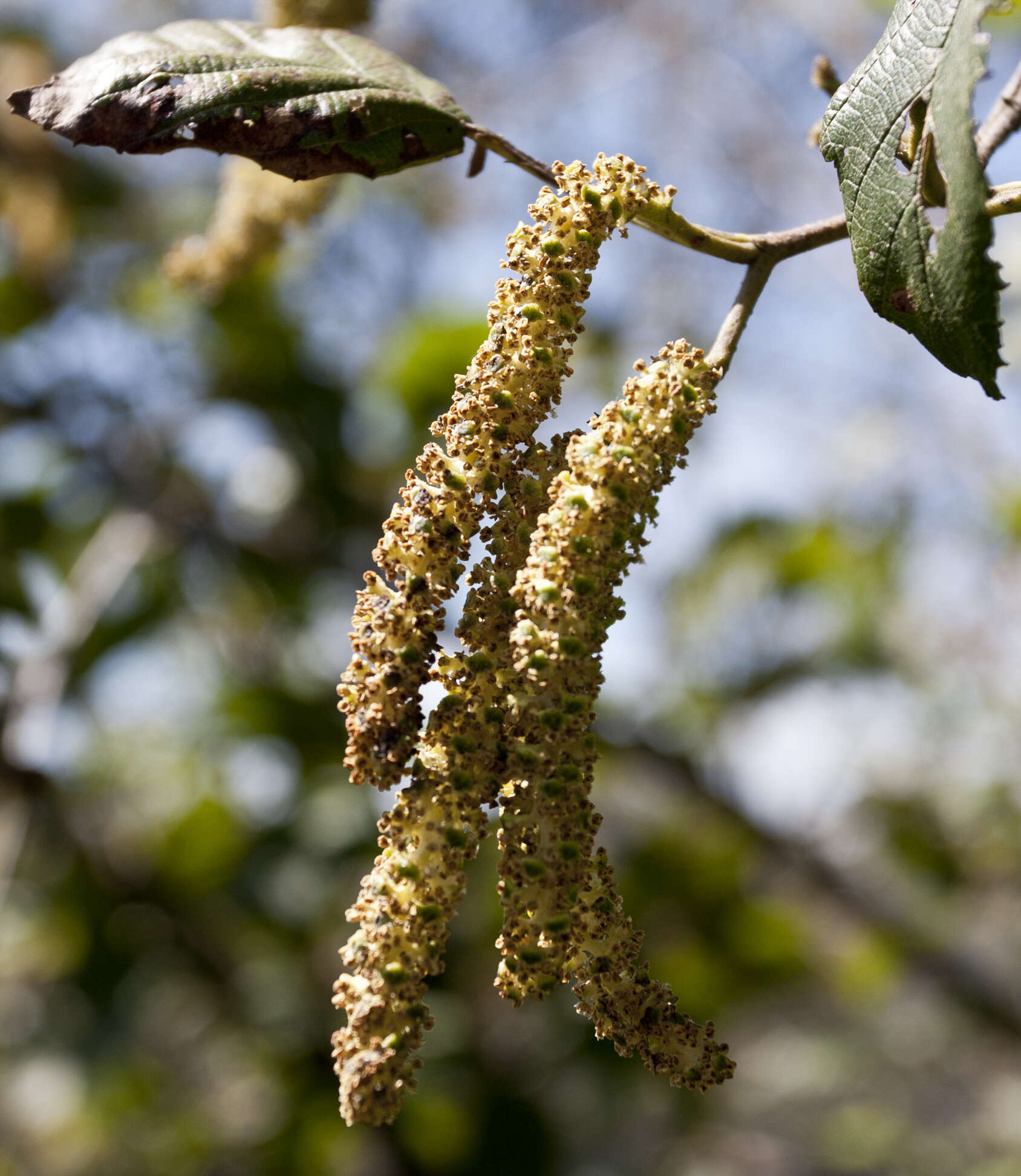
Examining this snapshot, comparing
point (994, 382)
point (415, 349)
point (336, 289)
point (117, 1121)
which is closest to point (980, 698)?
point (415, 349)

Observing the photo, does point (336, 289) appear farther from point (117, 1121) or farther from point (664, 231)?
point (664, 231)

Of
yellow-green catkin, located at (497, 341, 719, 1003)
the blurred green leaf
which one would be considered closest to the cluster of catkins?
yellow-green catkin, located at (497, 341, 719, 1003)

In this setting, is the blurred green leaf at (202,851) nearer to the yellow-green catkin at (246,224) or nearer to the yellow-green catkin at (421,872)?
the yellow-green catkin at (246,224)

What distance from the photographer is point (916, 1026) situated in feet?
26.5

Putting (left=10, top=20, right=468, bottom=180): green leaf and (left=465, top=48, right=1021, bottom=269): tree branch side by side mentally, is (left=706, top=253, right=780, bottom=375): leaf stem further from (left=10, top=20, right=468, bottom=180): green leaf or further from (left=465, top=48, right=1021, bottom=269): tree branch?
(left=10, top=20, right=468, bottom=180): green leaf

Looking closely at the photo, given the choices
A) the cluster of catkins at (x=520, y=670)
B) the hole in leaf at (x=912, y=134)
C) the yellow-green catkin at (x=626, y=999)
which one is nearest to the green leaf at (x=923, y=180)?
the hole in leaf at (x=912, y=134)

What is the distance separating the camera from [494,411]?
36.0 inches

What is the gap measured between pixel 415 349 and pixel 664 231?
11.0 ft

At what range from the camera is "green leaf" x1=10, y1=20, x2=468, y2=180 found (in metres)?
1.08

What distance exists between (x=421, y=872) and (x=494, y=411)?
1.30ft

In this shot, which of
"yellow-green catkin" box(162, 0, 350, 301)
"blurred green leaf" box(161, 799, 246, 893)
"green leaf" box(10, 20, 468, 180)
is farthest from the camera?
"blurred green leaf" box(161, 799, 246, 893)

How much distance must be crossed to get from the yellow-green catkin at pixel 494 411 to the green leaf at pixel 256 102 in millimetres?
299

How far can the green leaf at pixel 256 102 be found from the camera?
1076 mm

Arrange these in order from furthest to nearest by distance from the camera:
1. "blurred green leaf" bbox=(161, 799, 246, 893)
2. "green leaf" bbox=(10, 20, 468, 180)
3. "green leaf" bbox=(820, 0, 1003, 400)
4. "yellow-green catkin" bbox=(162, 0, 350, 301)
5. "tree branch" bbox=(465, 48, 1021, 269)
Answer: "blurred green leaf" bbox=(161, 799, 246, 893) < "yellow-green catkin" bbox=(162, 0, 350, 301) < "green leaf" bbox=(10, 20, 468, 180) < "tree branch" bbox=(465, 48, 1021, 269) < "green leaf" bbox=(820, 0, 1003, 400)
